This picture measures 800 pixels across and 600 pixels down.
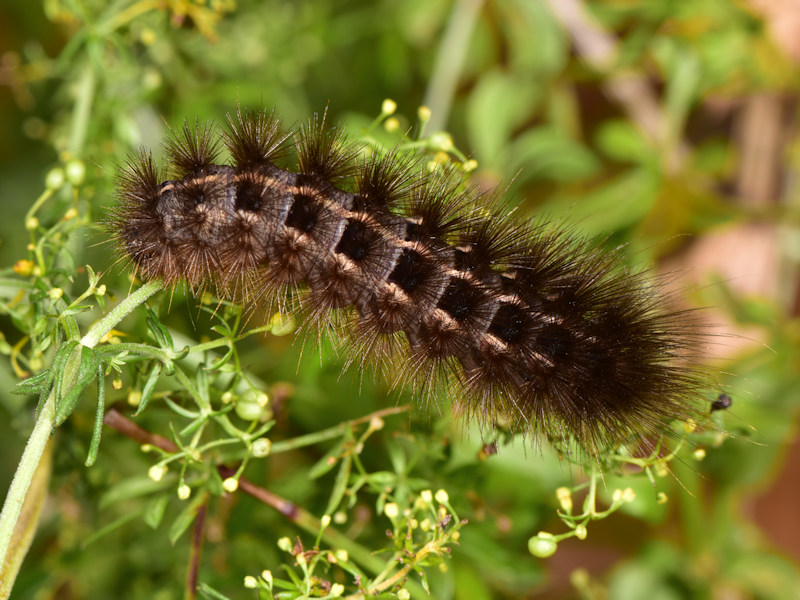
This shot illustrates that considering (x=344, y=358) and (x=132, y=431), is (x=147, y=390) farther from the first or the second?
(x=344, y=358)

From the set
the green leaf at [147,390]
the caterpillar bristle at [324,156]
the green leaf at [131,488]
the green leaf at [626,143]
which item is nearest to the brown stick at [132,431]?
the green leaf at [131,488]

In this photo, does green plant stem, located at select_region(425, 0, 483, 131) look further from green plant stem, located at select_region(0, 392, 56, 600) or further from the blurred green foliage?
green plant stem, located at select_region(0, 392, 56, 600)

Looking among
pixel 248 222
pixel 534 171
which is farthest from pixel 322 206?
pixel 534 171

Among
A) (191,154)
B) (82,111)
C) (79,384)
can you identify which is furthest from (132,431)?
(82,111)

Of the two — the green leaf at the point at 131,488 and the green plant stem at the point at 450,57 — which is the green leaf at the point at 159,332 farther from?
the green plant stem at the point at 450,57

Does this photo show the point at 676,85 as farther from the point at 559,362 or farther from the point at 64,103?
the point at 64,103
